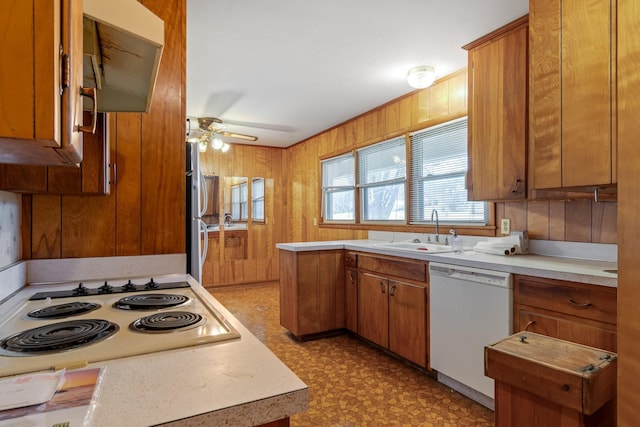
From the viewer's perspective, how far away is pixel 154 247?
1792 millimetres

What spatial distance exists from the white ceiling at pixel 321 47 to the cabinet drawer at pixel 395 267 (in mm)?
1588

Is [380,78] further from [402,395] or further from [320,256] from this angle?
[402,395]

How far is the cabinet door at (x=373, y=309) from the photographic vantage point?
2.80 m

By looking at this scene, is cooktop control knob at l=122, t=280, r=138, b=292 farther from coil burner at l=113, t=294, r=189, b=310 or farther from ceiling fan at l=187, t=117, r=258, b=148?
ceiling fan at l=187, t=117, r=258, b=148

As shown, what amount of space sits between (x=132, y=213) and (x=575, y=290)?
2.22 metres

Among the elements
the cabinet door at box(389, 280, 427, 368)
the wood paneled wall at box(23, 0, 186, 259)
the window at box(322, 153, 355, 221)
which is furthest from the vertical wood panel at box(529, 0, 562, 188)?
the window at box(322, 153, 355, 221)

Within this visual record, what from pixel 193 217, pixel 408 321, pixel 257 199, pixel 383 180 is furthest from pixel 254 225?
pixel 408 321

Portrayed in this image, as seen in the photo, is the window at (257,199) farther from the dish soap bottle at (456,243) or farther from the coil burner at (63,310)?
the coil burner at (63,310)

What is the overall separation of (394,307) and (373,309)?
27cm

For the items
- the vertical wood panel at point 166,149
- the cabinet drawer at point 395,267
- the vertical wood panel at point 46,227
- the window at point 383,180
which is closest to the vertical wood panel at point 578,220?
the cabinet drawer at point 395,267

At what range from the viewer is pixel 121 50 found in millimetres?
999

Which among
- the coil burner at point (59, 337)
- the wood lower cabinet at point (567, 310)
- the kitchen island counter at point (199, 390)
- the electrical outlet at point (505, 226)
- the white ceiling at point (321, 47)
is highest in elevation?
the white ceiling at point (321, 47)

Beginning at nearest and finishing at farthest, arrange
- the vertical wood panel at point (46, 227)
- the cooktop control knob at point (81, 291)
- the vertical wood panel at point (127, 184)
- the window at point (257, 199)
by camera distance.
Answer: the cooktop control knob at point (81, 291)
the vertical wood panel at point (46, 227)
the vertical wood panel at point (127, 184)
the window at point (257, 199)

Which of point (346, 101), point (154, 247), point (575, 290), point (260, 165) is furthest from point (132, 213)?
point (260, 165)
